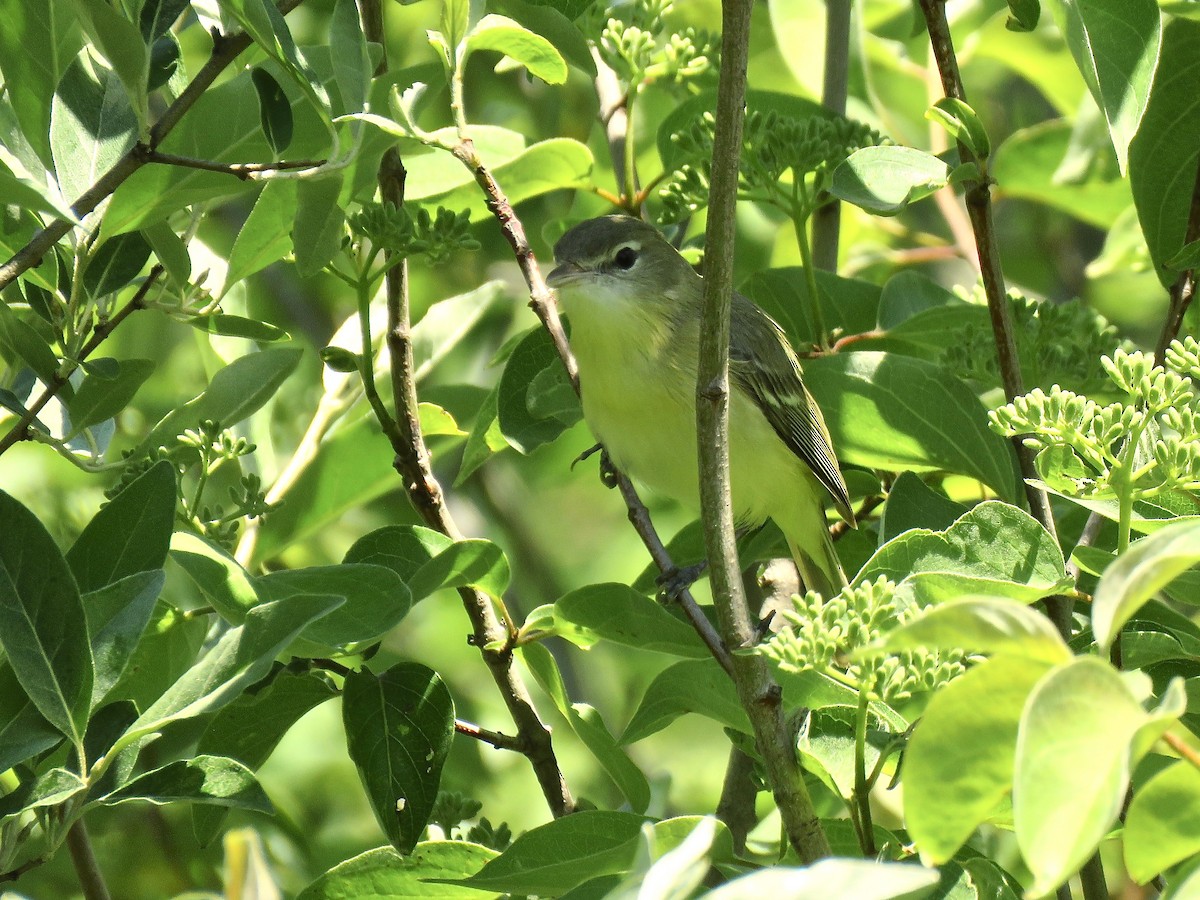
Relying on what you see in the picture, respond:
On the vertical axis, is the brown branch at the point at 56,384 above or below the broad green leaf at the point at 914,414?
above

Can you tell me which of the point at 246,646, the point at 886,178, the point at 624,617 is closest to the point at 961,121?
the point at 886,178

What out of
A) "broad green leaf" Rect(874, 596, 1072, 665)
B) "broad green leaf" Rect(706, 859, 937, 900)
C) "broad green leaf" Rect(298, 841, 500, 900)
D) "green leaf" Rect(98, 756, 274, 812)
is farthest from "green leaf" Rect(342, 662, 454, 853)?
"broad green leaf" Rect(874, 596, 1072, 665)

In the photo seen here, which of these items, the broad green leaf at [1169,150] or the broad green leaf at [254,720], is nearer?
the broad green leaf at [254,720]

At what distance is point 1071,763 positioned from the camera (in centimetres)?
114

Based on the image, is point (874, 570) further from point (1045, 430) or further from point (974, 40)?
point (974, 40)

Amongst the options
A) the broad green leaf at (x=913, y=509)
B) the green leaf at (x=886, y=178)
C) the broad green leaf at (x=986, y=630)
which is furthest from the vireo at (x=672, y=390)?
the broad green leaf at (x=986, y=630)

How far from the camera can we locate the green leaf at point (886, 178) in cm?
231

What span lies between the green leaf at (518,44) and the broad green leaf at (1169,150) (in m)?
1.23

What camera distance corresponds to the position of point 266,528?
2.95m

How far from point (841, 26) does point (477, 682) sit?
114 inches

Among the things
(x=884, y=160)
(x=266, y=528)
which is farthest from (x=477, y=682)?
(x=884, y=160)

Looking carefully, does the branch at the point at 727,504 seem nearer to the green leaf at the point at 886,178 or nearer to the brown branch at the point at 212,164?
the green leaf at the point at 886,178

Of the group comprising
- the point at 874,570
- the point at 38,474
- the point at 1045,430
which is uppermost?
the point at 1045,430

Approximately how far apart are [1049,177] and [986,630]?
9.35ft
